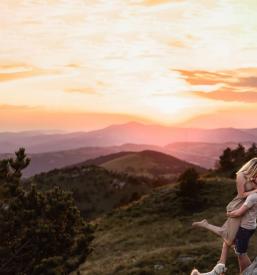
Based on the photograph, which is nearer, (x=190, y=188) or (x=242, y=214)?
(x=242, y=214)

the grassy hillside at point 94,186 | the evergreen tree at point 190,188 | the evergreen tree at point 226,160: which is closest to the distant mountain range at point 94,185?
the grassy hillside at point 94,186

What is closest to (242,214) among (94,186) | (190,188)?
(190,188)

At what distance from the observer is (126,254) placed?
31125 millimetres

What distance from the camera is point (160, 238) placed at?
1389 inches

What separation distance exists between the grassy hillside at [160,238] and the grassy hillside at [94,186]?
3260 cm

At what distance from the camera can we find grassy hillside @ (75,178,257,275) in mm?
24078

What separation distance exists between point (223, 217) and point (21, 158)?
23579 mm

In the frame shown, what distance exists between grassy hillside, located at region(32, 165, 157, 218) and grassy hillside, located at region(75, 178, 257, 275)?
1283 inches

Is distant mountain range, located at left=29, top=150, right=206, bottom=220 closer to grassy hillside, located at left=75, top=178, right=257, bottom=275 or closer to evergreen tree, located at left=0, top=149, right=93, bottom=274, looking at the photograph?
grassy hillside, located at left=75, top=178, right=257, bottom=275

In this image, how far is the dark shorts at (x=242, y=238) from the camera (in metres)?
10.7

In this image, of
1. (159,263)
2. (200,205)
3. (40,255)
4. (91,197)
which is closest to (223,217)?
(200,205)

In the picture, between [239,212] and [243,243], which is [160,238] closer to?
[243,243]

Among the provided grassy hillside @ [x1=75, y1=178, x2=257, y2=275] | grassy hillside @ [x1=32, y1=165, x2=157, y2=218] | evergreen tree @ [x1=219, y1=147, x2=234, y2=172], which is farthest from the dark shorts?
grassy hillside @ [x1=32, y1=165, x2=157, y2=218]

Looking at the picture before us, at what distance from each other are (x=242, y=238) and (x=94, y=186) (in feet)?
288
